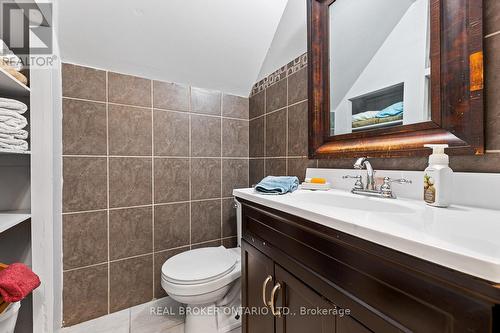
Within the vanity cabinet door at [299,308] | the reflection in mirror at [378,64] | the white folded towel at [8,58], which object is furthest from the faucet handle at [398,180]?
the white folded towel at [8,58]

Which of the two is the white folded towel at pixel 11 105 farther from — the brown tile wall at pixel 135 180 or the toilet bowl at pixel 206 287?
the toilet bowl at pixel 206 287

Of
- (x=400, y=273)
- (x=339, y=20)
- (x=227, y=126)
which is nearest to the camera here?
(x=400, y=273)

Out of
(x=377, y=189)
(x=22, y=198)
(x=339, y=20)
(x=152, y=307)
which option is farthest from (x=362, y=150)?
(x=152, y=307)

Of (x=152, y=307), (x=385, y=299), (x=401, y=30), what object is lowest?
(x=152, y=307)

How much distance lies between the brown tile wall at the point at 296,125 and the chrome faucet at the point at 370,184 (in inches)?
2.7

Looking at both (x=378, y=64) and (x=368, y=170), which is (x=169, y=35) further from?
Result: (x=368, y=170)

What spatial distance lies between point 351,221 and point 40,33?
1487mm

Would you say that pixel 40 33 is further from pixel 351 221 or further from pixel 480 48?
pixel 480 48

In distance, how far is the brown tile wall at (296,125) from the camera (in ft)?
2.04

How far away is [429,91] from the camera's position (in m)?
0.76

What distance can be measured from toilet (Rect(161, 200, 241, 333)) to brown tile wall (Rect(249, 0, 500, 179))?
0.72 metres

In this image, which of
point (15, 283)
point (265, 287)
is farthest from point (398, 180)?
point (15, 283)

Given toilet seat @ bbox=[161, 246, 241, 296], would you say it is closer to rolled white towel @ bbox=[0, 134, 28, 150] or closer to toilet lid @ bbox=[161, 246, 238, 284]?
toilet lid @ bbox=[161, 246, 238, 284]

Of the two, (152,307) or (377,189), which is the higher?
(377,189)
